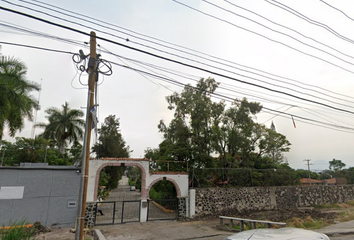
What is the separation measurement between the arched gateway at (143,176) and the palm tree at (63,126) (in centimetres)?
1919

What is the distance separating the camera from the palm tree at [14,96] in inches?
484

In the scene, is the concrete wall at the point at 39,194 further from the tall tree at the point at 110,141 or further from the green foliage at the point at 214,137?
the tall tree at the point at 110,141

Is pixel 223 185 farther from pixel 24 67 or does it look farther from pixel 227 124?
pixel 24 67

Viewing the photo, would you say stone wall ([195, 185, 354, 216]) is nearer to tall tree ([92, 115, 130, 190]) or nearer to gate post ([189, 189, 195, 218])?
gate post ([189, 189, 195, 218])

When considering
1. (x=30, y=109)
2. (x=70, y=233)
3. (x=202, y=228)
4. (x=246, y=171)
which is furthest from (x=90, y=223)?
(x=246, y=171)

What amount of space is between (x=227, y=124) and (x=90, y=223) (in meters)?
12.1

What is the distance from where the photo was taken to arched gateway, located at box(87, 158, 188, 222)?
37.7ft

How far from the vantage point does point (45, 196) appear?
419 inches

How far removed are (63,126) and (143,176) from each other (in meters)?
20.4

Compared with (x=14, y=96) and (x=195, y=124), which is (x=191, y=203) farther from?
(x=14, y=96)

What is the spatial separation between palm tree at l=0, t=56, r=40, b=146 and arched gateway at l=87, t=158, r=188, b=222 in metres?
6.18

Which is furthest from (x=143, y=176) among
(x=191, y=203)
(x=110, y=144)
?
(x=110, y=144)

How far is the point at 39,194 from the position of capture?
10.6 meters

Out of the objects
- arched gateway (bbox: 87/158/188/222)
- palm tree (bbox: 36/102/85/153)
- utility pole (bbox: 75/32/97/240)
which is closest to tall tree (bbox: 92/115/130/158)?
palm tree (bbox: 36/102/85/153)
